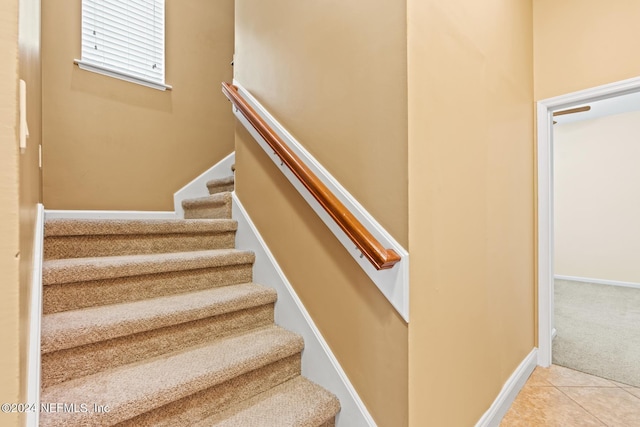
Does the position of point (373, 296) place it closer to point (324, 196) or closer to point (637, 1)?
point (324, 196)

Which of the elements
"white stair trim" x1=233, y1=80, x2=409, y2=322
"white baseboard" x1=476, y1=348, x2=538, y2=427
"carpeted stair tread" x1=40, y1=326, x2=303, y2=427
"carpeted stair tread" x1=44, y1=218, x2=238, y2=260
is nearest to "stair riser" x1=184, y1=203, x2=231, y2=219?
"carpeted stair tread" x1=44, y1=218, x2=238, y2=260

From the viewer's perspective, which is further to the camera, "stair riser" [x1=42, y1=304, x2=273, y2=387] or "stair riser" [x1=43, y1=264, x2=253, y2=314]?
"stair riser" [x1=43, y1=264, x2=253, y2=314]

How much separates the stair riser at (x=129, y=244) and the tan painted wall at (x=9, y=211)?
121cm

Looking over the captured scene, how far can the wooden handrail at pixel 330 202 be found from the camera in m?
1.05

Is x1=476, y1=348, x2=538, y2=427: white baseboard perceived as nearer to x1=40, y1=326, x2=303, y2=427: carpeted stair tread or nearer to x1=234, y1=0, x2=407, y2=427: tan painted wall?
x1=234, y1=0, x2=407, y2=427: tan painted wall

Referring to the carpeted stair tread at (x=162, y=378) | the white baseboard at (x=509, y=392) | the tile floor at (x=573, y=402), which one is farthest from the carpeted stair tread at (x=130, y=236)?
the tile floor at (x=573, y=402)

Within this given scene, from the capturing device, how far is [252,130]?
5.91 feet

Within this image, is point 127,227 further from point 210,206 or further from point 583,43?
point 583,43

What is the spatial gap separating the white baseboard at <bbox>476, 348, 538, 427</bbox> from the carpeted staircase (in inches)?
31.5

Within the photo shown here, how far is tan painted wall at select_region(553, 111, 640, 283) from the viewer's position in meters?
4.27

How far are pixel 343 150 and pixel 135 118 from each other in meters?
2.11

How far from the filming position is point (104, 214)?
2.42 m

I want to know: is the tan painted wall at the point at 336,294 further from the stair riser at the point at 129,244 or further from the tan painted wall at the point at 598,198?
the tan painted wall at the point at 598,198

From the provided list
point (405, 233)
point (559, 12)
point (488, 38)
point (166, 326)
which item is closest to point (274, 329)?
point (166, 326)
